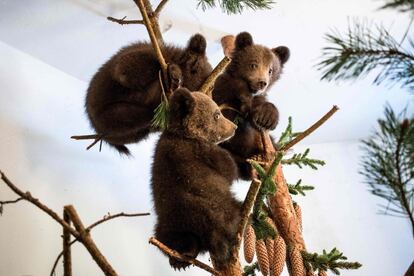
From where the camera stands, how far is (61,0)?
259cm

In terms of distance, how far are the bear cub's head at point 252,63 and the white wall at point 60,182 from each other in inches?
38.4

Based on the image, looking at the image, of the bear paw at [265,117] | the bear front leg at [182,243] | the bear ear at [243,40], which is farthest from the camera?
the bear ear at [243,40]

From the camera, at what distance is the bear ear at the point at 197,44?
2270mm

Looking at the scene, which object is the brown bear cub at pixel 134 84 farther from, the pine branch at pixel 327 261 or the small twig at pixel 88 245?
the small twig at pixel 88 245

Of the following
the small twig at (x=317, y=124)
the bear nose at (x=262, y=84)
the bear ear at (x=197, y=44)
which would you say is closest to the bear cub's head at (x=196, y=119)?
the small twig at (x=317, y=124)

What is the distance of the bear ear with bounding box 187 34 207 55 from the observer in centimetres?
227

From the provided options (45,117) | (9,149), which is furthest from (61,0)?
(9,149)

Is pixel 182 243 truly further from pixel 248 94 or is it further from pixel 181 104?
pixel 248 94

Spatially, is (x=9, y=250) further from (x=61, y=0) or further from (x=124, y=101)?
(x=61, y=0)

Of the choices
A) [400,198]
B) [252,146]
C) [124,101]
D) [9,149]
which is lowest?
[400,198]

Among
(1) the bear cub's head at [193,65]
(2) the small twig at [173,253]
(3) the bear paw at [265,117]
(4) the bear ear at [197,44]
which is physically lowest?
(2) the small twig at [173,253]

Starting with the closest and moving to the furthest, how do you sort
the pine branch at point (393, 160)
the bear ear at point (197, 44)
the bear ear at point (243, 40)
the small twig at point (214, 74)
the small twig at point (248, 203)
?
the pine branch at point (393, 160)
the small twig at point (248, 203)
the small twig at point (214, 74)
the bear ear at point (197, 44)
the bear ear at point (243, 40)

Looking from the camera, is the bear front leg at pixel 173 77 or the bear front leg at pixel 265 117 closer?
the bear front leg at pixel 173 77

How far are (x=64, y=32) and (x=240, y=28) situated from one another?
1051 mm
